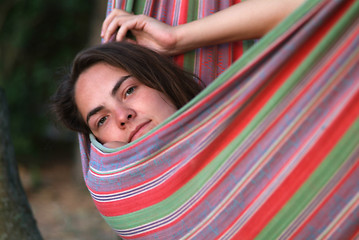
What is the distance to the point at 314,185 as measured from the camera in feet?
3.22

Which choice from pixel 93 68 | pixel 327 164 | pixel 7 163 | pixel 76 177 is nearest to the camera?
pixel 327 164

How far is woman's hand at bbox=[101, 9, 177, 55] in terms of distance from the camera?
5.18ft

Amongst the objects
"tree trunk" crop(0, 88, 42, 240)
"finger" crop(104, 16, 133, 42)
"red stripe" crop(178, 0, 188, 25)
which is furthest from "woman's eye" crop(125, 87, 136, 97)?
"tree trunk" crop(0, 88, 42, 240)

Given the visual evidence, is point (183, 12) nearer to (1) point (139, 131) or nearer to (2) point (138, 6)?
(2) point (138, 6)

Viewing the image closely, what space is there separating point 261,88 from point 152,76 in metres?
0.62

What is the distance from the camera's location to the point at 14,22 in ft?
17.3

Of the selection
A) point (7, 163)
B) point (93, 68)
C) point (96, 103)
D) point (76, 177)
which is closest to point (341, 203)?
point (96, 103)

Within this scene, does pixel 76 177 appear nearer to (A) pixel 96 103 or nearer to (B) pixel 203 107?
(A) pixel 96 103

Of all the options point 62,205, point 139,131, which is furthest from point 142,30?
point 62,205

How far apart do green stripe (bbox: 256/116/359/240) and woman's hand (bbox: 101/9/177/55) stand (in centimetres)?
81

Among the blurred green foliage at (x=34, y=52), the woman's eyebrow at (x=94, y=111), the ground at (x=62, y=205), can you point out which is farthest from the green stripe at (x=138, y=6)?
the blurred green foliage at (x=34, y=52)

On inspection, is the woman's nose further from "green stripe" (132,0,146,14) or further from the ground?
the ground

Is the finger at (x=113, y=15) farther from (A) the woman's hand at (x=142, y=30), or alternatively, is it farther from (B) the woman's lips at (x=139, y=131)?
(B) the woman's lips at (x=139, y=131)

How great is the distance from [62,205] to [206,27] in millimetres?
3526
